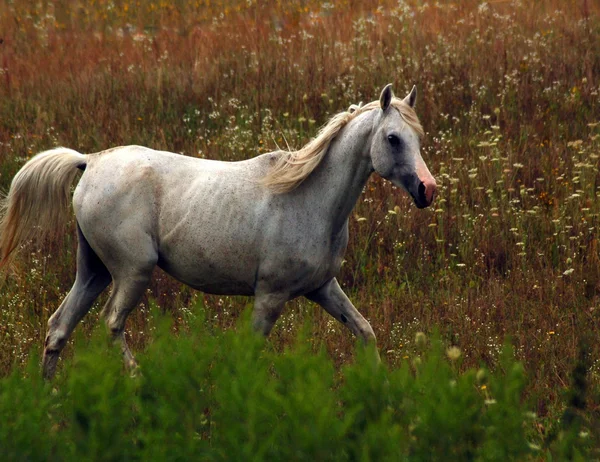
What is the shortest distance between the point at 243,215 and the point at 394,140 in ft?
3.19

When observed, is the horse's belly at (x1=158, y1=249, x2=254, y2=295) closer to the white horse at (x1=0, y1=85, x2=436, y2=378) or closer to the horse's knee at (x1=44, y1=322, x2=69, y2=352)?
the white horse at (x1=0, y1=85, x2=436, y2=378)

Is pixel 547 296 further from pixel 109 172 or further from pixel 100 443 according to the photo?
pixel 100 443

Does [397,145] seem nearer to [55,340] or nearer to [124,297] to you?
[124,297]

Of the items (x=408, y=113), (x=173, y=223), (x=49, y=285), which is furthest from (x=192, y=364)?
(x=49, y=285)

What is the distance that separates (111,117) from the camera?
10.4 m

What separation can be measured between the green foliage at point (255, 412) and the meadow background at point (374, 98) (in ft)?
1.08

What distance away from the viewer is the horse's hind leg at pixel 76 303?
609 centimetres

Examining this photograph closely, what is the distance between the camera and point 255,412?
153 inches

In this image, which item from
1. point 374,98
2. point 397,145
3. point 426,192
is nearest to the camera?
point 426,192

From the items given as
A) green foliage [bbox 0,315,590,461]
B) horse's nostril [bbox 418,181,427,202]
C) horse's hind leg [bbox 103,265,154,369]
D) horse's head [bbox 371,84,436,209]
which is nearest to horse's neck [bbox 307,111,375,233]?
horse's head [bbox 371,84,436,209]

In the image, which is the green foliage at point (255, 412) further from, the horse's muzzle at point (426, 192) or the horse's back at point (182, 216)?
the horse's back at point (182, 216)

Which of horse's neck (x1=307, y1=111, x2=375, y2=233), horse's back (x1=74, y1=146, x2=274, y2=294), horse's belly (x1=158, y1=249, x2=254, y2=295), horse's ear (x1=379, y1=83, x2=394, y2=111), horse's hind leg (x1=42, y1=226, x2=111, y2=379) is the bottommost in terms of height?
horse's hind leg (x1=42, y1=226, x2=111, y2=379)

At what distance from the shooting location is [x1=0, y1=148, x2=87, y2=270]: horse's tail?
20.4 feet

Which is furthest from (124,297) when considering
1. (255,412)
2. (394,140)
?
(255,412)
